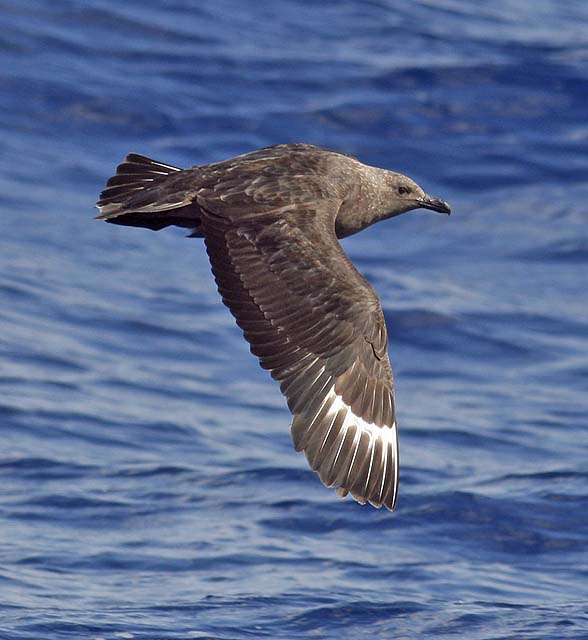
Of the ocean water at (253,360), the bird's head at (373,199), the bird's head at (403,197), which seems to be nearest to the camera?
the bird's head at (373,199)

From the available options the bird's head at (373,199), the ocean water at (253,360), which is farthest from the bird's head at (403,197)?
the ocean water at (253,360)

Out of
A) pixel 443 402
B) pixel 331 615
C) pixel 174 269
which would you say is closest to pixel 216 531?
pixel 331 615

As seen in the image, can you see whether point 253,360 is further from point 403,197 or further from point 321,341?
point 321,341

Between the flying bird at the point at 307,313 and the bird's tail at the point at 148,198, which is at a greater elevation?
the bird's tail at the point at 148,198

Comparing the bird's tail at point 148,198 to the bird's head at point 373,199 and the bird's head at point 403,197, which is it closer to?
the bird's head at point 373,199

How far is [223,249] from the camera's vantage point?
5.78 m

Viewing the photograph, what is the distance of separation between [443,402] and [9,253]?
11.1 feet

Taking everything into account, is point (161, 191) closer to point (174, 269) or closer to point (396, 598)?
point (396, 598)

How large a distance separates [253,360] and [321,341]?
4221 millimetres

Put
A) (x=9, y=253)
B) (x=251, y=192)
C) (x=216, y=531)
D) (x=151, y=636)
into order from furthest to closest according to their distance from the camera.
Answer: (x=9, y=253)
(x=216, y=531)
(x=151, y=636)
(x=251, y=192)

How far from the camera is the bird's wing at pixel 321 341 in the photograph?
5582mm

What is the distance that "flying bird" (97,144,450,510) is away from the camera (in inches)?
220

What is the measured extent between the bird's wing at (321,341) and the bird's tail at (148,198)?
0.95 ft

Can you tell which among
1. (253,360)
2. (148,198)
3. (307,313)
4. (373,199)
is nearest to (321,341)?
(307,313)
